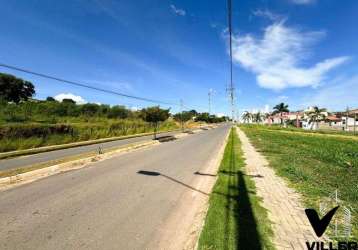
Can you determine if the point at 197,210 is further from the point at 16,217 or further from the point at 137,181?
the point at 16,217

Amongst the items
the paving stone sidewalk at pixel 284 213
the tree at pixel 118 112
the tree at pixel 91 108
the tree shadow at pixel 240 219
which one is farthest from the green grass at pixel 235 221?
the tree at pixel 91 108

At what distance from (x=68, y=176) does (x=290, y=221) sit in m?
7.59

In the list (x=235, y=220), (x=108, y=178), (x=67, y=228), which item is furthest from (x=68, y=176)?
(x=235, y=220)

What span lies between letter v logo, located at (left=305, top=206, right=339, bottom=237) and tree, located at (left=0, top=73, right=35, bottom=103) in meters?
73.7

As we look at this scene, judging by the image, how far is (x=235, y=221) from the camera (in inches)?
179

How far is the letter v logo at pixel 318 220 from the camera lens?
13.7 ft

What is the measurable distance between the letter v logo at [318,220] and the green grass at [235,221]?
0.83 meters

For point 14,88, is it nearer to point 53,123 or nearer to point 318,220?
point 53,123

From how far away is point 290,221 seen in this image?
4512 mm

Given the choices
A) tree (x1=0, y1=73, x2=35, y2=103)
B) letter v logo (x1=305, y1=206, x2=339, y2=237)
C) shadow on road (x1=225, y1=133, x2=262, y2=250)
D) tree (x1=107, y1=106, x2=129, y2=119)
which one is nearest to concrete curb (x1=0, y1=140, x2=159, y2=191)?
shadow on road (x1=225, y1=133, x2=262, y2=250)

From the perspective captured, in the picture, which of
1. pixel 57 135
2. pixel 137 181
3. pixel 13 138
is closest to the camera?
pixel 137 181

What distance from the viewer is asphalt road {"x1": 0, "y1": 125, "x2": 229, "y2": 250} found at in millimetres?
4035

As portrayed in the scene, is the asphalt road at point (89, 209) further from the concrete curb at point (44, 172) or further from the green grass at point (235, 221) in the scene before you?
the green grass at point (235, 221)

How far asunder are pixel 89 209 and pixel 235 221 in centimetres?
330
